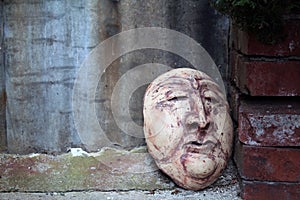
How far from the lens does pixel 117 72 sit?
2215 mm

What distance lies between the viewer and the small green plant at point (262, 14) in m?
1.65

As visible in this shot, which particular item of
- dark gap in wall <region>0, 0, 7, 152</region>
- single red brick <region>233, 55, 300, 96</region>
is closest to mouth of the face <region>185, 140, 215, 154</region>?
single red brick <region>233, 55, 300, 96</region>

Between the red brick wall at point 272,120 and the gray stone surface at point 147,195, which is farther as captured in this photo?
the gray stone surface at point 147,195

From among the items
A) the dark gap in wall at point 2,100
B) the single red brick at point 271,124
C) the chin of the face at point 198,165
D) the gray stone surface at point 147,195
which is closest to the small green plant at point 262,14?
the single red brick at point 271,124

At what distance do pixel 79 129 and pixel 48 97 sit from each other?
182 millimetres

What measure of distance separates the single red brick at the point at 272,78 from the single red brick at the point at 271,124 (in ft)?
0.18

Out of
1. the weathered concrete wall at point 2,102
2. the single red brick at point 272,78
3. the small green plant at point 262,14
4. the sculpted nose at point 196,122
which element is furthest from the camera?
the weathered concrete wall at point 2,102

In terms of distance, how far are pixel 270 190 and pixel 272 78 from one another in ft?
1.24

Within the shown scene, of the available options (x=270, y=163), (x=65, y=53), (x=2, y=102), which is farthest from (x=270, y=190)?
(x=2, y=102)

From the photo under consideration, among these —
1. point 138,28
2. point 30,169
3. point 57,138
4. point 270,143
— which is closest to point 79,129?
point 57,138

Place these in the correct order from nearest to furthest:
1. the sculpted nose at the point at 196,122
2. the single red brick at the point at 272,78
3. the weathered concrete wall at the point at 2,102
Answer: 1. the single red brick at the point at 272,78
2. the sculpted nose at the point at 196,122
3. the weathered concrete wall at the point at 2,102

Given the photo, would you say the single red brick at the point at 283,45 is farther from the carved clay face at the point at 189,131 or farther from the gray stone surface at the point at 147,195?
the gray stone surface at the point at 147,195

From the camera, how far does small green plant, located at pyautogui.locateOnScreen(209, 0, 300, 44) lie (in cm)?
165

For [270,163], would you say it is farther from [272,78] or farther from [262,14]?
[262,14]
